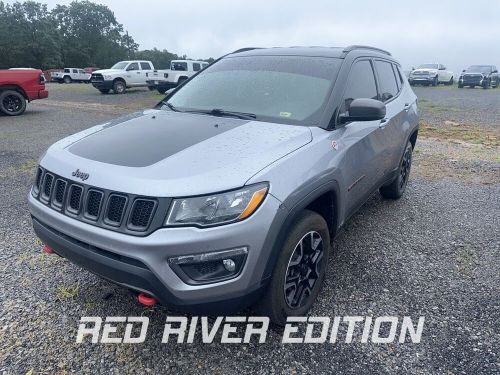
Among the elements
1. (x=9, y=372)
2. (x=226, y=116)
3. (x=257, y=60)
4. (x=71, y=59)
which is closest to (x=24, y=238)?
(x=9, y=372)

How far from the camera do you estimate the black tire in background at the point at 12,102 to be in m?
12.0

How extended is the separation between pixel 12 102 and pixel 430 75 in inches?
1086

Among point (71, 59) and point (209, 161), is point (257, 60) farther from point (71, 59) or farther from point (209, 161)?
point (71, 59)

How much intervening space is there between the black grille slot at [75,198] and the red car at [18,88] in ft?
37.0

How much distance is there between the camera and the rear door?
10.1ft

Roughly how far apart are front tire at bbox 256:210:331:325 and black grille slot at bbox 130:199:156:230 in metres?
0.79

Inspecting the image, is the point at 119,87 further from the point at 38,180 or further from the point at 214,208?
the point at 214,208

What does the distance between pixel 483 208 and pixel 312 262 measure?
331 cm

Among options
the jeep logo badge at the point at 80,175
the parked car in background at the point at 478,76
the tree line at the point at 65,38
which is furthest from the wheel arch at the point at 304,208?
the tree line at the point at 65,38

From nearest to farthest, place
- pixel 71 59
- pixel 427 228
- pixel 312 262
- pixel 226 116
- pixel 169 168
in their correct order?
pixel 169 168, pixel 312 262, pixel 226 116, pixel 427 228, pixel 71 59

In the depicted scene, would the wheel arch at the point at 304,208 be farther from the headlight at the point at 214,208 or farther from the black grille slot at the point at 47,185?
the black grille slot at the point at 47,185

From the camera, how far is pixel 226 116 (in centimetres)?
312

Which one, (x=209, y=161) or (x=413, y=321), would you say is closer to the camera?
(x=209, y=161)

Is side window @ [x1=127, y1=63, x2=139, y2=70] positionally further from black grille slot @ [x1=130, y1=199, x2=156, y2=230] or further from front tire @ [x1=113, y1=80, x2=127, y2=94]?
black grille slot @ [x1=130, y1=199, x2=156, y2=230]
